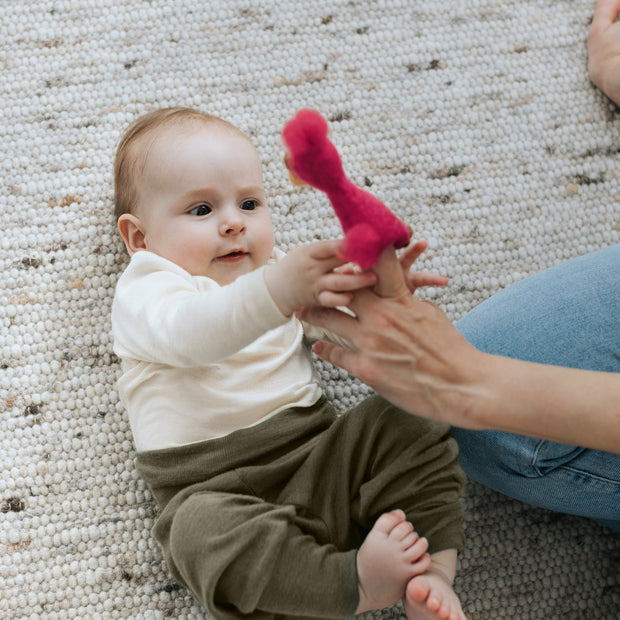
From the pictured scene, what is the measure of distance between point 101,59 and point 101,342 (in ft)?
1.52

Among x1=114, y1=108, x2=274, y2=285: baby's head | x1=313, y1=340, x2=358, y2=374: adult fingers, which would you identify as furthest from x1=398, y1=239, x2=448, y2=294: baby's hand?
x1=114, y1=108, x2=274, y2=285: baby's head

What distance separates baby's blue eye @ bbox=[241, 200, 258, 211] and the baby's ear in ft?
0.45

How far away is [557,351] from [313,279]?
32 centimetres

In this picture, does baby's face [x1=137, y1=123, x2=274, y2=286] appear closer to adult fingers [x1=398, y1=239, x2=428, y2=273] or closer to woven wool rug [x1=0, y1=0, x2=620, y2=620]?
woven wool rug [x1=0, y1=0, x2=620, y2=620]

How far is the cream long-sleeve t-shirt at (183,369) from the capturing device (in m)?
0.78

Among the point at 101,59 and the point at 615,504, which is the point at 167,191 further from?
the point at 615,504

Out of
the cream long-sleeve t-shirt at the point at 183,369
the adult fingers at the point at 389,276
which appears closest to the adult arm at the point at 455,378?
the adult fingers at the point at 389,276

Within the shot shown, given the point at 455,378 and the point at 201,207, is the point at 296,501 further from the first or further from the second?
the point at 201,207

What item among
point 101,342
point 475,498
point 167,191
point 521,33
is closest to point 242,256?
point 167,191

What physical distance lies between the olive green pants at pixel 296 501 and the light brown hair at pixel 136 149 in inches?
13.8

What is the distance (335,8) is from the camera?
118 centimetres

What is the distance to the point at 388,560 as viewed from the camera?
746 mm

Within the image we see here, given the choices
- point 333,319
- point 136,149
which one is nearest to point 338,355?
point 333,319

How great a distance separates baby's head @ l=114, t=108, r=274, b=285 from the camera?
2.91 feet
